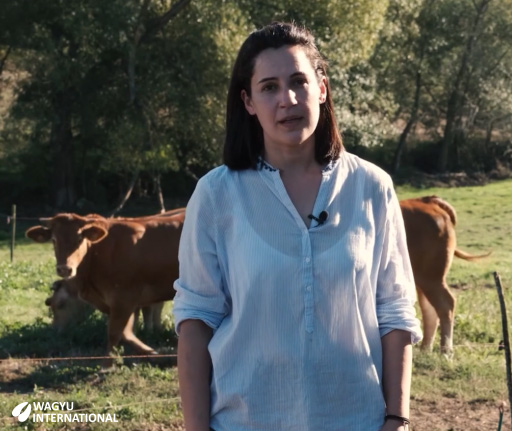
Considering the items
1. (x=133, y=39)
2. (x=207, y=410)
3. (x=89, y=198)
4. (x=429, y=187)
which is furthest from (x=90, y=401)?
(x=429, y=187)

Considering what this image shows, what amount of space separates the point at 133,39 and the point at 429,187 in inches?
471

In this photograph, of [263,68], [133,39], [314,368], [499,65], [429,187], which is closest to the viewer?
[314,368]

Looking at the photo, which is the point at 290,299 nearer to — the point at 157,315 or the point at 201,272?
the point at 201,272

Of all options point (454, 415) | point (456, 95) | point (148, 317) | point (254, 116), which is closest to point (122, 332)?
point (148, 317)

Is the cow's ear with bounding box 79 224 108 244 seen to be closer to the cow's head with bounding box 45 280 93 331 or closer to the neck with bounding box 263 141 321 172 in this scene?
the cow's head with bounding box 45 280 93 331

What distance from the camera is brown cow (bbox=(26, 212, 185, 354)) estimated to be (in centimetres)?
962

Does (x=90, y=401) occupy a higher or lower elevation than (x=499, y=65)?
lower

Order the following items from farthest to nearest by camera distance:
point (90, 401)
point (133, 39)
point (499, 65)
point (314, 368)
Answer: point (499, 65) → point (133, 39) → point (90, 401) → point (314, 368)

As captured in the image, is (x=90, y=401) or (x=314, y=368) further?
(x=90, y=401)

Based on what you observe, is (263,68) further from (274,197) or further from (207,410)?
(207,410)

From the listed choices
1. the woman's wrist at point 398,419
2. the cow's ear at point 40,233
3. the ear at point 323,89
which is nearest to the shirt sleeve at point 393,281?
the woman's wrist at point 398,419

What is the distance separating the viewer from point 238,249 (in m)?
2.65

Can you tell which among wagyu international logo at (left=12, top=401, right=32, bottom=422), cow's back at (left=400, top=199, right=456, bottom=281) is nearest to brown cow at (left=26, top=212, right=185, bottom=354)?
cow's back at (left=400, top=199, right=456, bottom=281)

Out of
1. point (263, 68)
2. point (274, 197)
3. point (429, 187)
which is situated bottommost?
point (429, 187)
